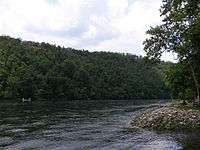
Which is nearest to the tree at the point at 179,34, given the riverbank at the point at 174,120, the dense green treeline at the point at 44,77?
the riverbank at the point at 174,120

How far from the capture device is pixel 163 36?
50.9m

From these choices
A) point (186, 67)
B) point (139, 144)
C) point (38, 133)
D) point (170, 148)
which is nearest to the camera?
point (170, 148)

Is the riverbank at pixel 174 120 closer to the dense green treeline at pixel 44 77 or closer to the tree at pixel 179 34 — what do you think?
the tree at pixel 179 34

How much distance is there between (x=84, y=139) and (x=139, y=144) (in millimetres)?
5723

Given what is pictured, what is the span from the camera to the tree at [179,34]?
47906mm

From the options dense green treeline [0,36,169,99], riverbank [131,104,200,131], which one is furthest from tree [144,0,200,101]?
dense green treeline [0,36,169,99]

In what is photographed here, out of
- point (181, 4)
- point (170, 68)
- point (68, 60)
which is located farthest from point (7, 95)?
point (181, 4)

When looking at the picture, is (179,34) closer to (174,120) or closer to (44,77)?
(174,120)

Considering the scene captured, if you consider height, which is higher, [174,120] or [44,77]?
[44,77]

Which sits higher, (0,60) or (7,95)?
(0,60)

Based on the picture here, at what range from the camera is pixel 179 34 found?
49.8 m

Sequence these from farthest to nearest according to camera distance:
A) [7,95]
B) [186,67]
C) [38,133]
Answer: [7,95] < [186,67] < [38,133]

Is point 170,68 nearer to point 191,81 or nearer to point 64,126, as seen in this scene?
Answer: point 191,81

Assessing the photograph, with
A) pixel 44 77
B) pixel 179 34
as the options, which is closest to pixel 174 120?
pixel 179 34
